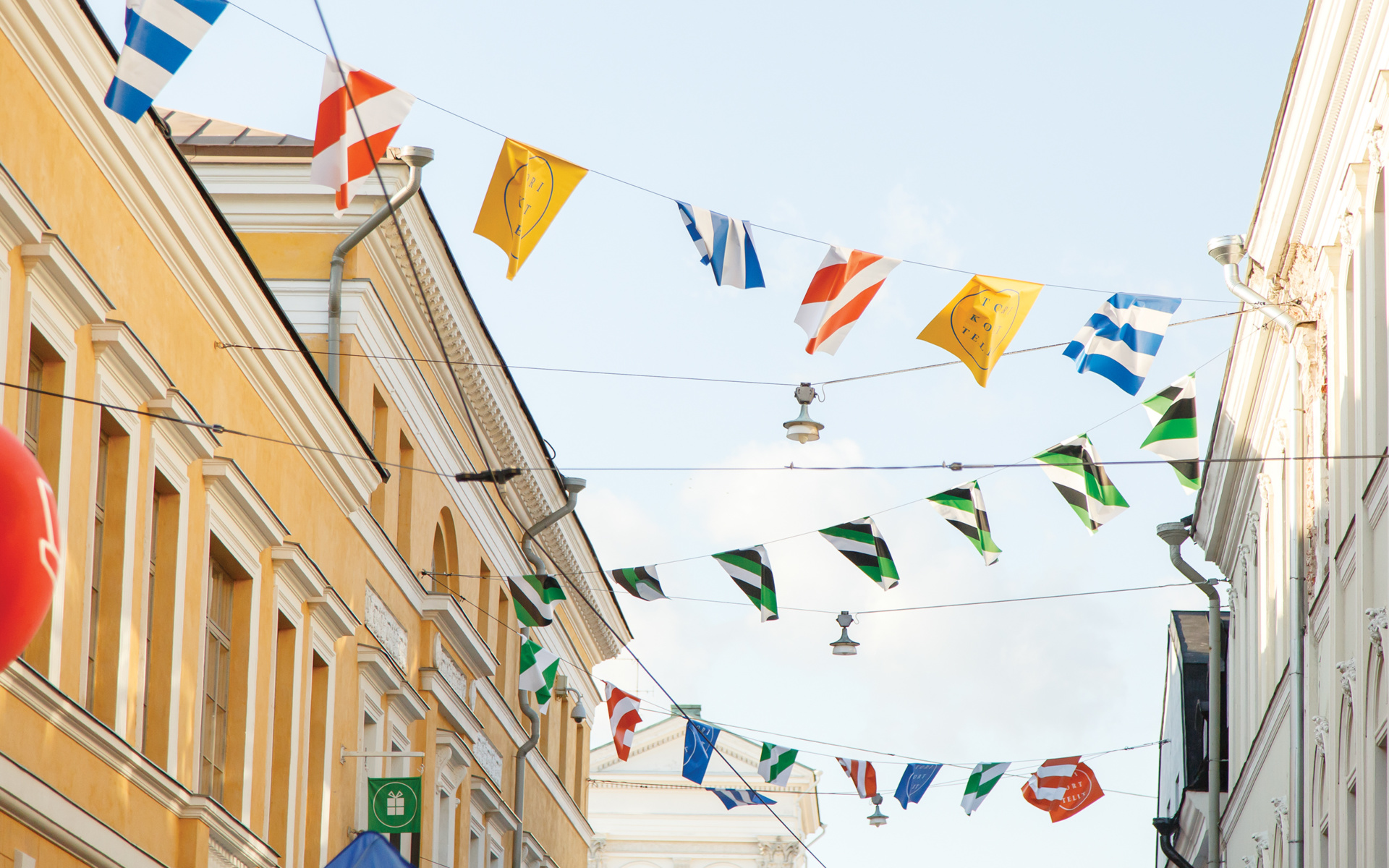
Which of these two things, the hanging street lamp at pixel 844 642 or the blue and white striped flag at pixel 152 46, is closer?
the blue and white striped flag at pixel 152 46

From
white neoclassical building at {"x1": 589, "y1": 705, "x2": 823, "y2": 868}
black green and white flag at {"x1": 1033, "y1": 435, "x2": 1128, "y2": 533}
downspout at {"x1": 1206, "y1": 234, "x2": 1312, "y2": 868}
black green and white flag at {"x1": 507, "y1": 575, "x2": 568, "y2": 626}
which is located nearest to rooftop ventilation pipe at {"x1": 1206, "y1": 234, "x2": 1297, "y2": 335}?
downspout at {"x1": 1206, "y1": 234, "x2": 1312, "y2": 868}

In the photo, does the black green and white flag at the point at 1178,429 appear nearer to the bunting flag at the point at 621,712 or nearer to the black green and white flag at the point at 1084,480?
the black green and white flag at the point at 1084,480

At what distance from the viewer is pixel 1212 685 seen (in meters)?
25.4

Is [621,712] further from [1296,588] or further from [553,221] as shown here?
[553,221]

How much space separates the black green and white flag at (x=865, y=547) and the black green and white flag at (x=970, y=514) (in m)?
0.89

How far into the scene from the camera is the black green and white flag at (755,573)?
59.8 ft

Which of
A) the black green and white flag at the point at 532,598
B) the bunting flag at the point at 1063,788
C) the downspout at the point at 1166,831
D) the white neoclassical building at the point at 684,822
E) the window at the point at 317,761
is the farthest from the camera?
the white neoclassical building at the point at 684,822

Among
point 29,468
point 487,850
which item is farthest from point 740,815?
point 29,468

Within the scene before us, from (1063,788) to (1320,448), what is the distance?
30.5 feet

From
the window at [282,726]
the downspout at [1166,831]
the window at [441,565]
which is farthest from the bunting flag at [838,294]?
the downspout at [1166,831]

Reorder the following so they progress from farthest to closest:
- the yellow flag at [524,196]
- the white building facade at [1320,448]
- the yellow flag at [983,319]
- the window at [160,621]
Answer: the yellow flag at [983,319]
the white building facade at [1320,448]
the window at [160,621]
the yellow flag at [524,196]

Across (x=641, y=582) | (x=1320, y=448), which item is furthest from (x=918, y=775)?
(x=1320, y=448)

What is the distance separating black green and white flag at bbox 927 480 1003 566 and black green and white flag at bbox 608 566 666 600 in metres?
3.58

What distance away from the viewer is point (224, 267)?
14953 millimetres
